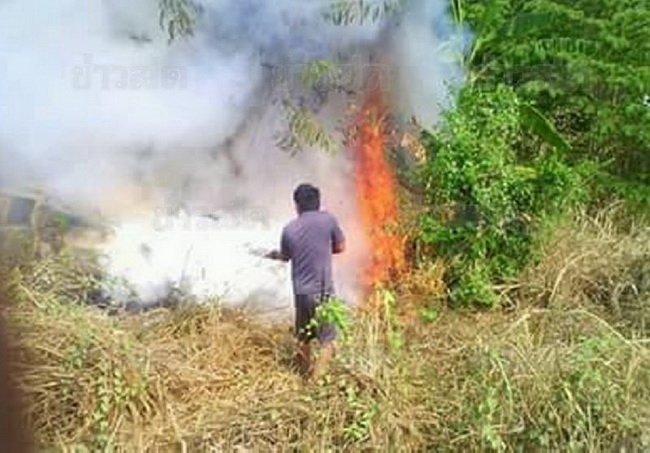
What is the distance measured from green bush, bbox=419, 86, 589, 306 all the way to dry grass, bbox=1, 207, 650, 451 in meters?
1.46

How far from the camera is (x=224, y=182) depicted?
848cm

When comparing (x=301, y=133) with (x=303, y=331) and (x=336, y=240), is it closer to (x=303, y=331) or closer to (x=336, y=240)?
(x=336, y=240)

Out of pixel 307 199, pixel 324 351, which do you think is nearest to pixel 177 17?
pixel 307 199

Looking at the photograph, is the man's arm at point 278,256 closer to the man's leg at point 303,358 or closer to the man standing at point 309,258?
the man standing at point 309,258

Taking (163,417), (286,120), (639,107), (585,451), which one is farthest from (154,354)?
(639,107)

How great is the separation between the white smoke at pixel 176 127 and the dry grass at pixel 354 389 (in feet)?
4.47

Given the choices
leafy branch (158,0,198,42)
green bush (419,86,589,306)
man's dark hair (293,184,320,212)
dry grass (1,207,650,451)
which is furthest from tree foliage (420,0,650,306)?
leafy branch (158,0,198,42)

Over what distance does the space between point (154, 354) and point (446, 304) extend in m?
2.71

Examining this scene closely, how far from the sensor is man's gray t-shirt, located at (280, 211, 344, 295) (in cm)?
636

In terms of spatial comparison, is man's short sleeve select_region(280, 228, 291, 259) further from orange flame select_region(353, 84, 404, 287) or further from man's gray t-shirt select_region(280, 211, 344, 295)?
orange flame select_region(353, 84, 404, 287)

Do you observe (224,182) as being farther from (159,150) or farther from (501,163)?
(501,163)

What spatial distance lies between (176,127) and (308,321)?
253 cm

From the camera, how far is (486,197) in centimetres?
795

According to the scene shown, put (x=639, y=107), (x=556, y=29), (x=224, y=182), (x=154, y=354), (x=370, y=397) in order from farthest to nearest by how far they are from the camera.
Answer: (x=556, y=29)
(x=639, y=107)
(x=224, y=182)
(x=154, y=354)
(x=370, y=397)
